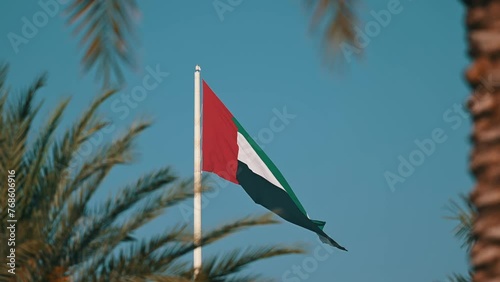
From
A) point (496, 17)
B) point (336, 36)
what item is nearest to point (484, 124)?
point (496, 17)

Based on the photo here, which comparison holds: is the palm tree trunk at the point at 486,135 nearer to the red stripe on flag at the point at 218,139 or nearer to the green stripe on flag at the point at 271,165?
the red stripe on flag at the point at 218,139

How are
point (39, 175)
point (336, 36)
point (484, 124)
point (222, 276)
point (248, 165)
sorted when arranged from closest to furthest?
1. point (484, 124)
2. point (336, 36)
3. point (222, 276)
4. point (39, 175)
5. point (248, 165)

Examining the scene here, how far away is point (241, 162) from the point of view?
1730cm

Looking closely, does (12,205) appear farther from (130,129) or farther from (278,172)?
(278,172)

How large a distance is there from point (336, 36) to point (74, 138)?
5.12 m

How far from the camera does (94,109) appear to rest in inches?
412

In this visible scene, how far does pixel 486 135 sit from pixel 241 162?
12739mm

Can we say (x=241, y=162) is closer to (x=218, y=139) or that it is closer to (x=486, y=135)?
(x=218, y=139)

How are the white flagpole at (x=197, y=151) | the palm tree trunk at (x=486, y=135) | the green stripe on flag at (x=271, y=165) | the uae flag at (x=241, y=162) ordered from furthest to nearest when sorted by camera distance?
the green stripe on flag at (x=271, y=165) → the uae flag at (x=241, y=162) → the white flagpole at (x=197, y=151) → the palm tree trunk at (x=486, y=135)

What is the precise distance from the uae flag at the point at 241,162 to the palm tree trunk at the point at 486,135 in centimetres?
1195

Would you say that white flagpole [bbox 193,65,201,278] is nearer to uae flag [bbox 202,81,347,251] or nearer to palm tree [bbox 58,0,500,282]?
uae flag [bbox 202,81,347,251]

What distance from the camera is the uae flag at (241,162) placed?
16.8 meters

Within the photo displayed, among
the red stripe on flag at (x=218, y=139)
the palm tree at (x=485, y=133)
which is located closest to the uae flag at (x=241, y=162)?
the red stripe on flag at (x=218, y=139)

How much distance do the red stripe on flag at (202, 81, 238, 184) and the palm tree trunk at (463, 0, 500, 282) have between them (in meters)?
11.8
